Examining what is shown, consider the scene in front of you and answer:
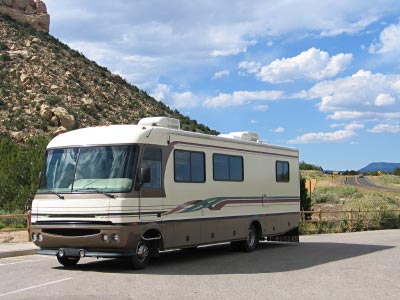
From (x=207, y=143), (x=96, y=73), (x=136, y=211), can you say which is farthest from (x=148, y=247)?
(x=96, y=73)

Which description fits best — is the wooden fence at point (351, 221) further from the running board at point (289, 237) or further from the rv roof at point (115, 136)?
the rv roof at point (115, 136)

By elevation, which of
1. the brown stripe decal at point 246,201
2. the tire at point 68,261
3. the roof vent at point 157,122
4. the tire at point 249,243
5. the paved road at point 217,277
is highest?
the roof vent at point 157,122

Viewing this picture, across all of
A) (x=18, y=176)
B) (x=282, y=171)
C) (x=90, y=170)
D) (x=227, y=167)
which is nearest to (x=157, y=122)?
(x=90, y=170)

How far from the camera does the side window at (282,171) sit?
64.7ft

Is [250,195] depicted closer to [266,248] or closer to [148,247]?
[266,248]

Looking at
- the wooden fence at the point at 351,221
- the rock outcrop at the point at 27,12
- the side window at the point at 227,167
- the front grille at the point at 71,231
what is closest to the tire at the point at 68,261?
the front grille at the point at 71,231

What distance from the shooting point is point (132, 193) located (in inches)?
504

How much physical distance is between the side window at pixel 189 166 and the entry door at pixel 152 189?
0.70m

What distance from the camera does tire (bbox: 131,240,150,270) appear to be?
13.0m

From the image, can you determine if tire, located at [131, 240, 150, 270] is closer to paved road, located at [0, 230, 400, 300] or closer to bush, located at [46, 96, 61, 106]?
paved road, located at [0, 230, 400, 300]

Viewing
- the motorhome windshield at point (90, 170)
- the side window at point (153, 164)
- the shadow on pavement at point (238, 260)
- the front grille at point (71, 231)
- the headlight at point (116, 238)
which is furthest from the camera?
the shadow on pavement at point (238, 260)

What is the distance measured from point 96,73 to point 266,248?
5272 centimetres

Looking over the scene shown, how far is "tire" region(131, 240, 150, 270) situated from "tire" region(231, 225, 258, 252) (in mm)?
4900

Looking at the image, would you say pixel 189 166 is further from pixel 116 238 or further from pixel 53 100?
pixel 53 100
